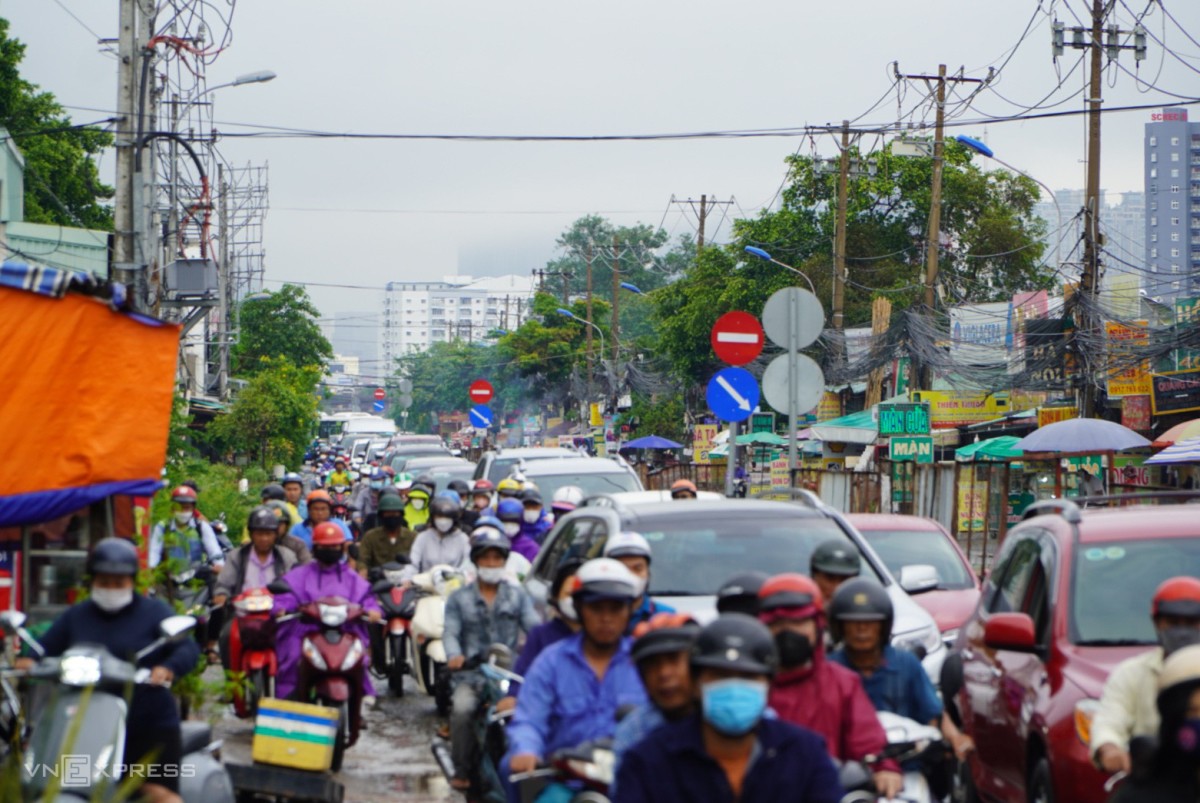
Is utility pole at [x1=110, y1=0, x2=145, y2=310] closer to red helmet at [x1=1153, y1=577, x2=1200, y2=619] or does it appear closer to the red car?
the red car

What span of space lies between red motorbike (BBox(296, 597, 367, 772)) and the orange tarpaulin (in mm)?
1791

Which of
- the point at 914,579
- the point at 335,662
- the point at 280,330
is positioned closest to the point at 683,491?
the point at 335,662

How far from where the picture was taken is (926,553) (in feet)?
46.2

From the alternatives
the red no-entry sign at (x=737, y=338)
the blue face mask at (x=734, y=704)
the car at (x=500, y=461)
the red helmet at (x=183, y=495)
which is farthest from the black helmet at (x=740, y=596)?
the car at (x=500, y=461)

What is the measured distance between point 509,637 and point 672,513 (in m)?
1.27

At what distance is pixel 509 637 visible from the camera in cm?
980

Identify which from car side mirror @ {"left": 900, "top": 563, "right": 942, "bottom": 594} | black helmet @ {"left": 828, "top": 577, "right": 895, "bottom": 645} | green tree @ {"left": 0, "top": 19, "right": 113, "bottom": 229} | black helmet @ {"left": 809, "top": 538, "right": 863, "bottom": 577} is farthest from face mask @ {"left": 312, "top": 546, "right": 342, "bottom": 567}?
green tree @ {"left": 0, "top": 19, "right": 113, "bottom": 229}

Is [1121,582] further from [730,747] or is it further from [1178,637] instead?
[730,747]

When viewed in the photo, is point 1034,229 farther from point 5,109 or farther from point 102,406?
point 102,406

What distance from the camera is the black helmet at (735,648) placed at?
12.8ft

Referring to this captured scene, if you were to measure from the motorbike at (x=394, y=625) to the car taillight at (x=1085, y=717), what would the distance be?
6.91 m

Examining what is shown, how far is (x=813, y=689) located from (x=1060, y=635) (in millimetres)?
2169

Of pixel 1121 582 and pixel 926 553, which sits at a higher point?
pixel 1121 582

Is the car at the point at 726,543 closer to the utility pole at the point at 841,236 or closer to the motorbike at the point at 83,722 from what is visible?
the motorbike at the point at 83,722
